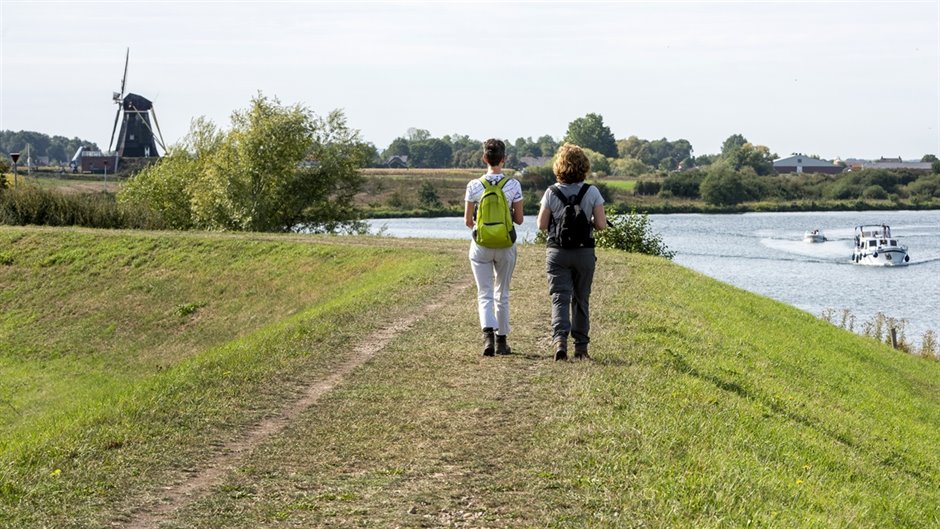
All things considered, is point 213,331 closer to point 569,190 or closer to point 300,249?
point 300,249

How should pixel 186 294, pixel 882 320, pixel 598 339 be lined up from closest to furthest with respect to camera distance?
pixel 598 339
pixel 186 294
pixel 882 320

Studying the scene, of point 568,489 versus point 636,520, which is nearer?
point 636,520

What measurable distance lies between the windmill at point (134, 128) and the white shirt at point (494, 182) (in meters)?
106

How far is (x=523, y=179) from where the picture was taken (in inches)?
4747

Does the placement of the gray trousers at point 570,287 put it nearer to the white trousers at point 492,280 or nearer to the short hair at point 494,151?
the white trousers at point 492,280

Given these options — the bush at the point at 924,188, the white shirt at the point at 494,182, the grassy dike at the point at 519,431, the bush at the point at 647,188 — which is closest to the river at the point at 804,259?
the bush at the point at 647,188

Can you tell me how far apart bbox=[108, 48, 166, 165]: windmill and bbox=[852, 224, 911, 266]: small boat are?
67461 mm

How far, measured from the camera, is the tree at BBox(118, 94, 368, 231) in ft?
168

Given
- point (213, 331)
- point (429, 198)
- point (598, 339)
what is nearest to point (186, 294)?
point (213, 331)

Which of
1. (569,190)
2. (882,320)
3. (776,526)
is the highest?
Result: (569,190)

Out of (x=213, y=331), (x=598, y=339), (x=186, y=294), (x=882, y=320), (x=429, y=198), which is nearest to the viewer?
(x=598, y=339)

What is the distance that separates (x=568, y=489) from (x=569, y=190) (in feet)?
15.1

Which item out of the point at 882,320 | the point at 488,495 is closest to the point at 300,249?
the point at 882,320

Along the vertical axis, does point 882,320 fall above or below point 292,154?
below
